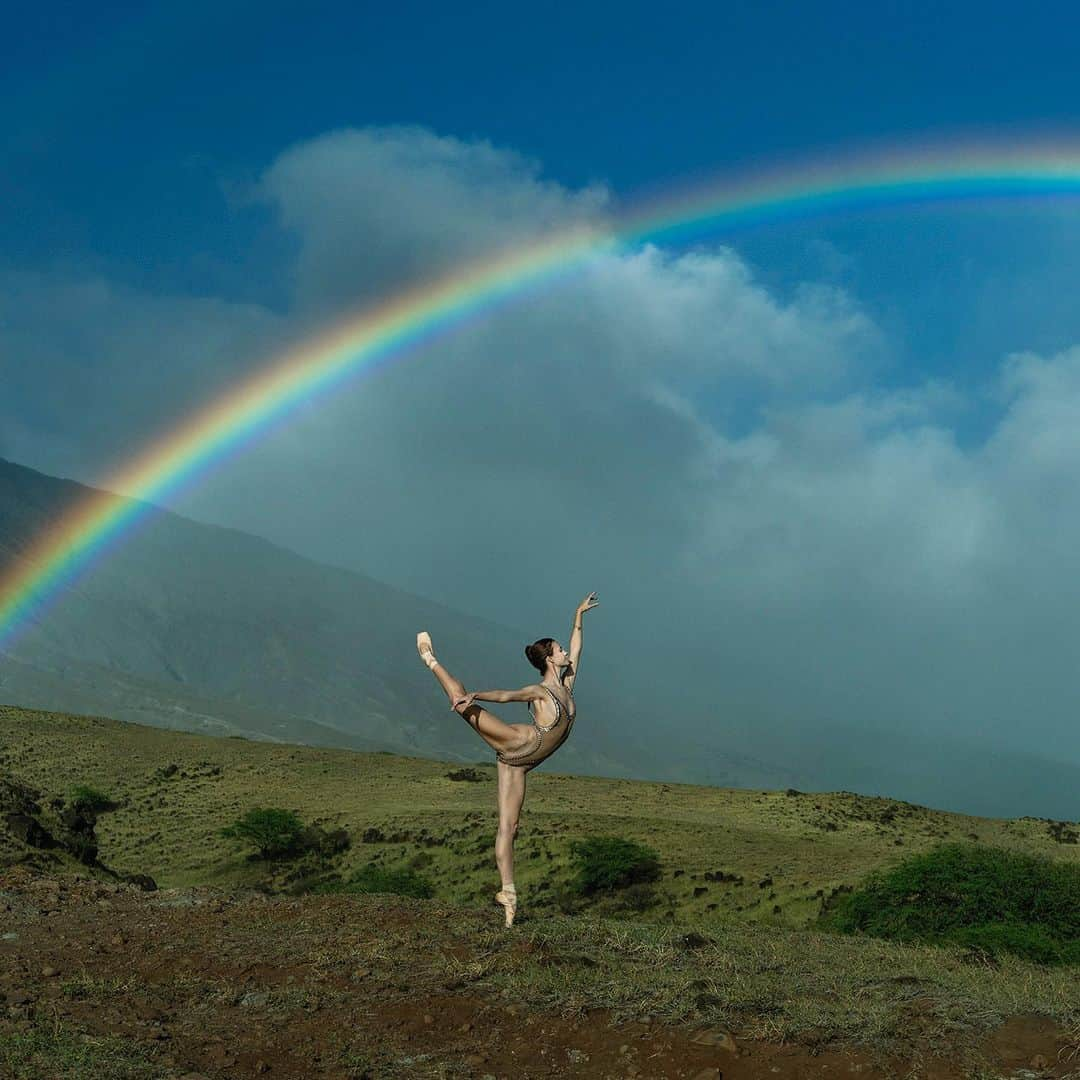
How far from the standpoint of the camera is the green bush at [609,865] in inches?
1460

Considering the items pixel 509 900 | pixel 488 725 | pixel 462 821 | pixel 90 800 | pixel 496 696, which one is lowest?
pixel 90 800

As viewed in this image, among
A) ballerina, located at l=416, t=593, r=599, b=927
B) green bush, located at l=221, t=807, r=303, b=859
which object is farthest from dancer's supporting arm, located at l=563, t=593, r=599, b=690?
green bush, located at l=221, t=807, r=303, b=859

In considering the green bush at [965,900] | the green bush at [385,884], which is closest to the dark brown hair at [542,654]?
the green bush at [965,900]

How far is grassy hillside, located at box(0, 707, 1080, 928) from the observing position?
1489 inches

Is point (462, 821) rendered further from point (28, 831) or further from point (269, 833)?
point (28, 831)

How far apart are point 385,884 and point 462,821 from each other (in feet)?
40.7

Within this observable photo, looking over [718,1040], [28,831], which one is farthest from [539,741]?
[28,831]

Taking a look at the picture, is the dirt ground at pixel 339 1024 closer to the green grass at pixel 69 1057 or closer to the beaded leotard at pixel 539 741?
the green grass at pixel 69 1057

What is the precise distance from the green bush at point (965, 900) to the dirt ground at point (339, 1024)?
51.5 feet

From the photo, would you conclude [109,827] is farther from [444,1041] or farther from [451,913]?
[444,1041]

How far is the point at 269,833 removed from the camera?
44.8 meters

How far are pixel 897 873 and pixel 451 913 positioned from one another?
17765mm

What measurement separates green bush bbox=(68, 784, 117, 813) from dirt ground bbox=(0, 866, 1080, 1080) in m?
44.5

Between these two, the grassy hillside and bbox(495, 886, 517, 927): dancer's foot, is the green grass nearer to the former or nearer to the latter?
bbox(495, 886, 517, 927): dancer's foot
